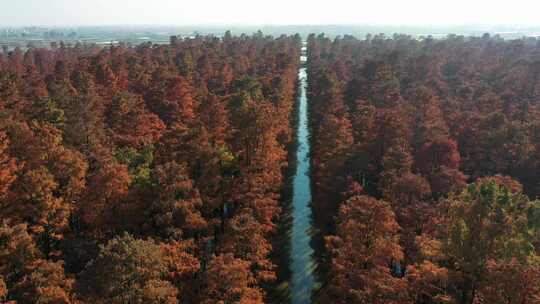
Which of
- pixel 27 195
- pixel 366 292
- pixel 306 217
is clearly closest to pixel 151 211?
pixel 27 195

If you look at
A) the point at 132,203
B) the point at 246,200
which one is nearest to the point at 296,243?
the point at 246,200

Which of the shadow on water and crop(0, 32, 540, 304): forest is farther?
the shadow on water

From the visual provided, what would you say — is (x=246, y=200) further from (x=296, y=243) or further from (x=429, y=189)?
(x=429, y=189)

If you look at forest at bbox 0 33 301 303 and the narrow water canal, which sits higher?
forest at bbox 0 33 301 303

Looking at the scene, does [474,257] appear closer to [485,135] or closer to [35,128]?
[485,135]

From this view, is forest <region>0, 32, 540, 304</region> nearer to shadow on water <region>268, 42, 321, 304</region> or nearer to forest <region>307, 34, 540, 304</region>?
forest <region>307, 34, 540, 304</region>

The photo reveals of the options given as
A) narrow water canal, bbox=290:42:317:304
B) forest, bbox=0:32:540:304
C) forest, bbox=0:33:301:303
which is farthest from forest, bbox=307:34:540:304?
forest, bbox=0:33:301:303

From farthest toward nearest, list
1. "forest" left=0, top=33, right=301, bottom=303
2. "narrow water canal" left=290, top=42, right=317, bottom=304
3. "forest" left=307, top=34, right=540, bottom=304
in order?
"narrow water canal" left=290, top=42, right=317, bottom=304 → "forest" left=307, top=34, right=540, bottom=304 → "forest" left=0, top=33, right=301, bottom=303
